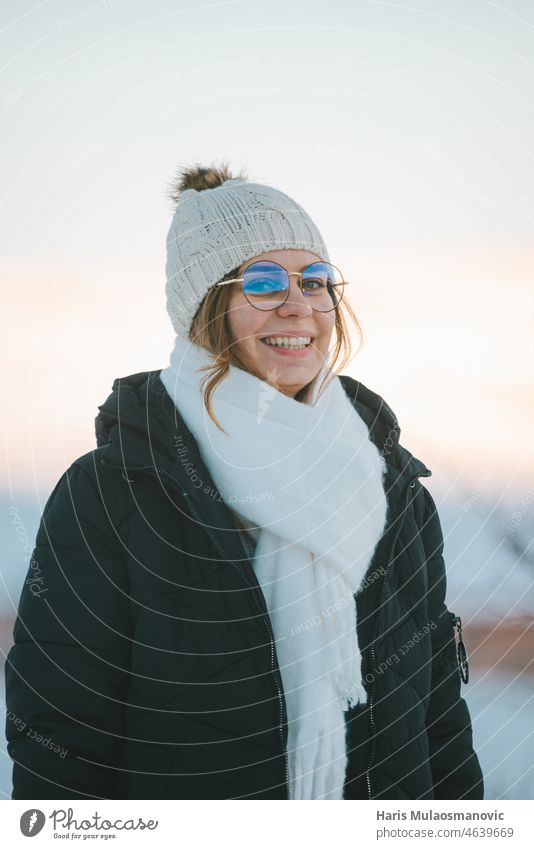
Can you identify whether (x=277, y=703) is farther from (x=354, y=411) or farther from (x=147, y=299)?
(x=147, y=299)

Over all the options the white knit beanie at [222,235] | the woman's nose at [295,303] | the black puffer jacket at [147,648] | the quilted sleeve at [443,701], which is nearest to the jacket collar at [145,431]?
the black puffer jacket at [147,648]

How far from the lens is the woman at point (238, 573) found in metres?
1.45

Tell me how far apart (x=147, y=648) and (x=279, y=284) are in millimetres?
654

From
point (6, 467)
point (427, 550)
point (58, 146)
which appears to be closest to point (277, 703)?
point (427, 550)

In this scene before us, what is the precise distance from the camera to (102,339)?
2088 mm

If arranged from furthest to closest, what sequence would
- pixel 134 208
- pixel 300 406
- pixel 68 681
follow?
pixel 134 208 < pixel 300 406 < pixel 68 681

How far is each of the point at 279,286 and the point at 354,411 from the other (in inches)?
13.3

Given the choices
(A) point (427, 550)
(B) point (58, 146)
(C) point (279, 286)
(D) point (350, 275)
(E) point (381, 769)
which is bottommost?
(E) point (381, 769)

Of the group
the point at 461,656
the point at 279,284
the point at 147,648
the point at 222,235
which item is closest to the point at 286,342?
the point at 279,284

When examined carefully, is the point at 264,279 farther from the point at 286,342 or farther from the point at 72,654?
the point at 72,654

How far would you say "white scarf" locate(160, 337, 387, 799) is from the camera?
152 centimetres
